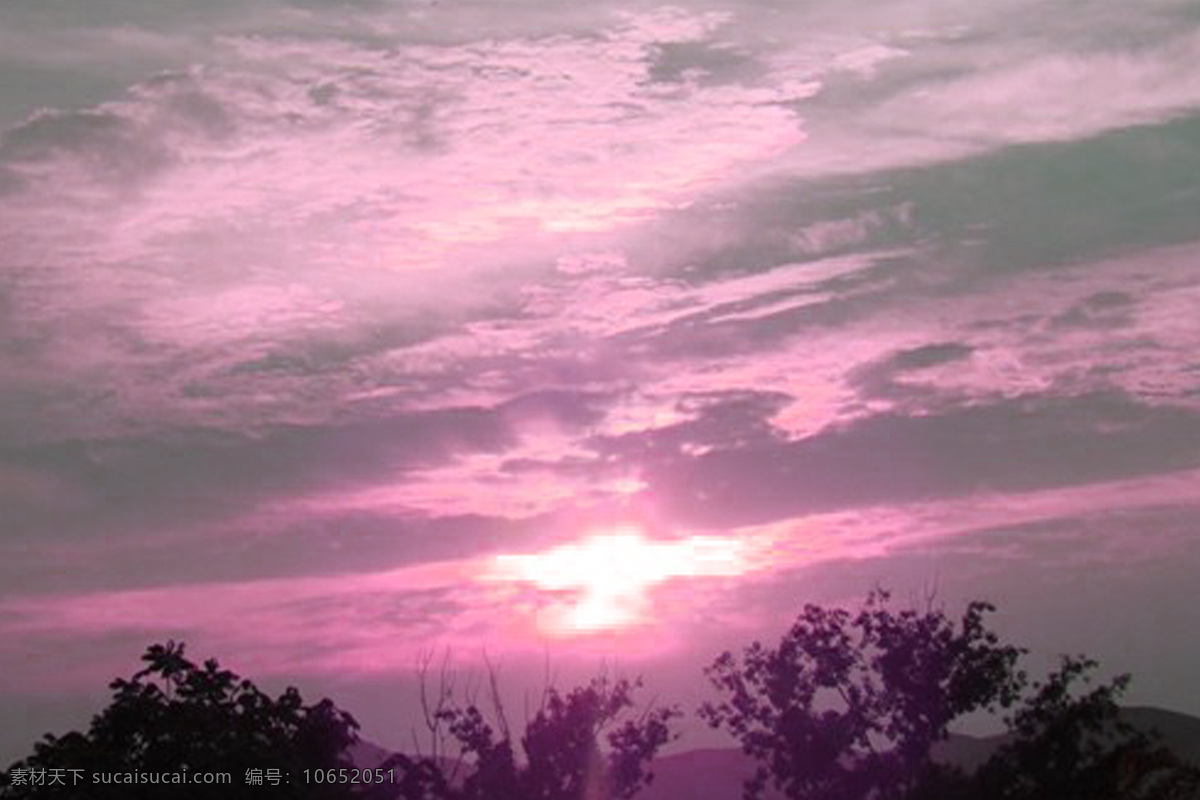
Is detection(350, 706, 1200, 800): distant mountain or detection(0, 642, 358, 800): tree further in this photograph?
detection(350, 706, 1200, 800): distant mountain

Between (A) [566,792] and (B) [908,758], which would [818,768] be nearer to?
(B) [908,758]

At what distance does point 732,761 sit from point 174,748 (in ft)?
311

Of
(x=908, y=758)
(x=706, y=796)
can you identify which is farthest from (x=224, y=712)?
(x=706, y=796)

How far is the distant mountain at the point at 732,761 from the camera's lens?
10550cm

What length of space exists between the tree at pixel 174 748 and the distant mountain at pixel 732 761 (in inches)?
2412

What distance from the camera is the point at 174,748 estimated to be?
38.1 metres

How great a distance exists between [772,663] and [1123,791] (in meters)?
44.0

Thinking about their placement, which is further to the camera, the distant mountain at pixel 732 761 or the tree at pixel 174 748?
the distant mountain at pixel 732 761

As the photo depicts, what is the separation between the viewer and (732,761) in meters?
129

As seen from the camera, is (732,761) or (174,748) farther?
(732,761)

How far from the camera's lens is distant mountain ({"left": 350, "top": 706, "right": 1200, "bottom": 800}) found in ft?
346

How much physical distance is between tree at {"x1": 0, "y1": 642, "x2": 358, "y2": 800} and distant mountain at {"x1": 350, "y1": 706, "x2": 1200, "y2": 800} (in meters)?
61.3

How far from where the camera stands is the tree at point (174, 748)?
36.7 metres

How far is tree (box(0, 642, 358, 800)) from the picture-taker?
120 feet
